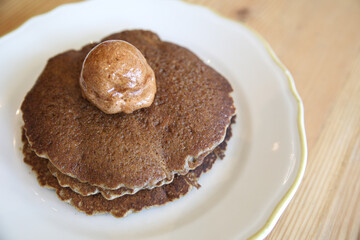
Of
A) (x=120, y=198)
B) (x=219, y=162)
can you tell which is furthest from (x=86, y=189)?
(x=219, y=162)

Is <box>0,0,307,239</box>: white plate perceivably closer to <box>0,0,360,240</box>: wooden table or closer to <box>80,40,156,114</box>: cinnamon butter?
<box>0,0,360,240</box>: wooden table

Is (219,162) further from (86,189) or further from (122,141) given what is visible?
(86,189)

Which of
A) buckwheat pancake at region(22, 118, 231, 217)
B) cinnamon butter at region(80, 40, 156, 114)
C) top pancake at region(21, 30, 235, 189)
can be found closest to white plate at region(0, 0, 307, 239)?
buckwheat pancake at region(22, 118, 231, 217)

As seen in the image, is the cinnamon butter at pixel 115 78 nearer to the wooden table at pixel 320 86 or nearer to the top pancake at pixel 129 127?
the top pancake at pixel 129 127

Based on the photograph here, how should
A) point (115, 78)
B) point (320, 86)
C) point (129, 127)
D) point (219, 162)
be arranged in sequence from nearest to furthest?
point (115, 78)
point (129, 127)
point (219, 162)
point (320, 86)

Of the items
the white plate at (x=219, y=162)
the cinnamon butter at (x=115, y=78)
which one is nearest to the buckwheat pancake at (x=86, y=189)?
the white plate at (x=219, y=162)
